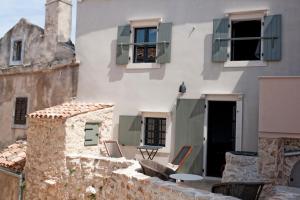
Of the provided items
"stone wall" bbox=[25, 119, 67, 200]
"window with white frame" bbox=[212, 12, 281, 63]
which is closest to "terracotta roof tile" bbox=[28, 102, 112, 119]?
"stone wall" bbox=[25, 119, 67, 200]

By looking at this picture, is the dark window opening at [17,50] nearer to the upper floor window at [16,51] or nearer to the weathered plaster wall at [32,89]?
the upper floor window at [16,51]

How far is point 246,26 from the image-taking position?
436 inches

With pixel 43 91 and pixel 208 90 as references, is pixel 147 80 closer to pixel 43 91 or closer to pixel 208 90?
pixel 208 90

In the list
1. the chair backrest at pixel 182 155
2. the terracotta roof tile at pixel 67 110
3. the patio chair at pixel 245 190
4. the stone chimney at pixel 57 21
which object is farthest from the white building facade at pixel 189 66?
the patio chair at pixel 245 190

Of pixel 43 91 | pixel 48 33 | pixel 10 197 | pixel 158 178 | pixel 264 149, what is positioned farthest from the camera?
pixel 48 33

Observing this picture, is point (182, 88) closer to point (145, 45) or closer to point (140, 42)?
point (145, 45)

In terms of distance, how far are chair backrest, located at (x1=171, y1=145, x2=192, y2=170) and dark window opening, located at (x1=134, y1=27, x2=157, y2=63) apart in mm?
3351

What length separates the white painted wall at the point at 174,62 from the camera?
10172mm

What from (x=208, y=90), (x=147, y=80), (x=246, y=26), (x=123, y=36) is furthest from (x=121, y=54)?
(x=246, y=26)

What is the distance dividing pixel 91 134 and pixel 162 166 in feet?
11.7

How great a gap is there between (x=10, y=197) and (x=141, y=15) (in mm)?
8159

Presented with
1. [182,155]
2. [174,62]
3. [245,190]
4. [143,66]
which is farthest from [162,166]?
[143,66]

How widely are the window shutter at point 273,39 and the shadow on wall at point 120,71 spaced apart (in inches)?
130

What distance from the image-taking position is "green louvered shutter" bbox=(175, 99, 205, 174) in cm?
1072
